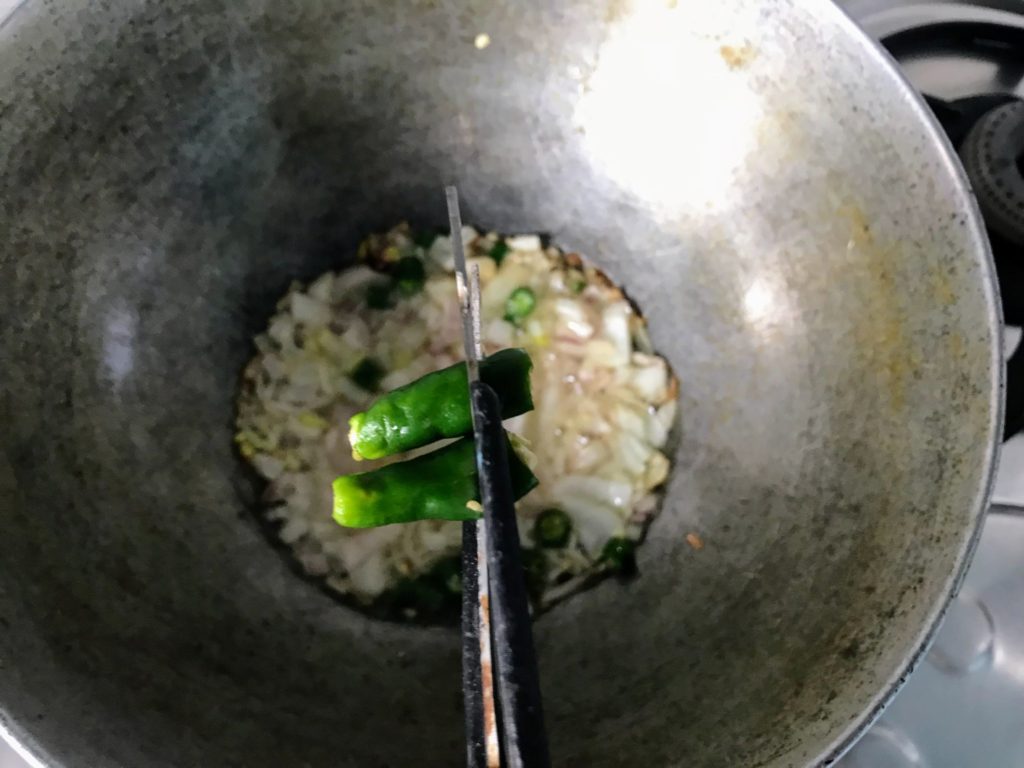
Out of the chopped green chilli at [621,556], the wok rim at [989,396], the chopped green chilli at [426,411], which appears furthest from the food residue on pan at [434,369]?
the wok rim at [989,396]

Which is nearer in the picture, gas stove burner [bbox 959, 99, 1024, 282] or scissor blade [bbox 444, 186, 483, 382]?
scissor blade [bbox 444, 186, 483, 382]

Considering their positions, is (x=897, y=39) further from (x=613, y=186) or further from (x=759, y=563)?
(x=759, y=563)

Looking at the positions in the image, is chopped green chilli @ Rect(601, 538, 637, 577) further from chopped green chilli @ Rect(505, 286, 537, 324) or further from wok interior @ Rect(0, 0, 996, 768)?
chopped green chilli @ Rect(505, 286, 537, 324)

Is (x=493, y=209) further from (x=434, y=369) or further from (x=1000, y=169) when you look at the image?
(x=1000, y=169)

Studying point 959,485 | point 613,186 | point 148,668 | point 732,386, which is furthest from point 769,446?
point 148,668

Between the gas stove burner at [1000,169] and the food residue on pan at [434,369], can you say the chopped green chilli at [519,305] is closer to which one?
the food residue on pan at [434,369]

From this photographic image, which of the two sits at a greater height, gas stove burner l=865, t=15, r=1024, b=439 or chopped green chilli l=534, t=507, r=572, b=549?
gas stove burner l=865, t=15, r=1024, b=439

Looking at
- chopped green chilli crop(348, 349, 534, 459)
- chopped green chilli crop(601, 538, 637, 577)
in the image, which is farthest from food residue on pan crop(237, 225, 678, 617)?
chopped green chilli crop(348, 349, 534, 459)
